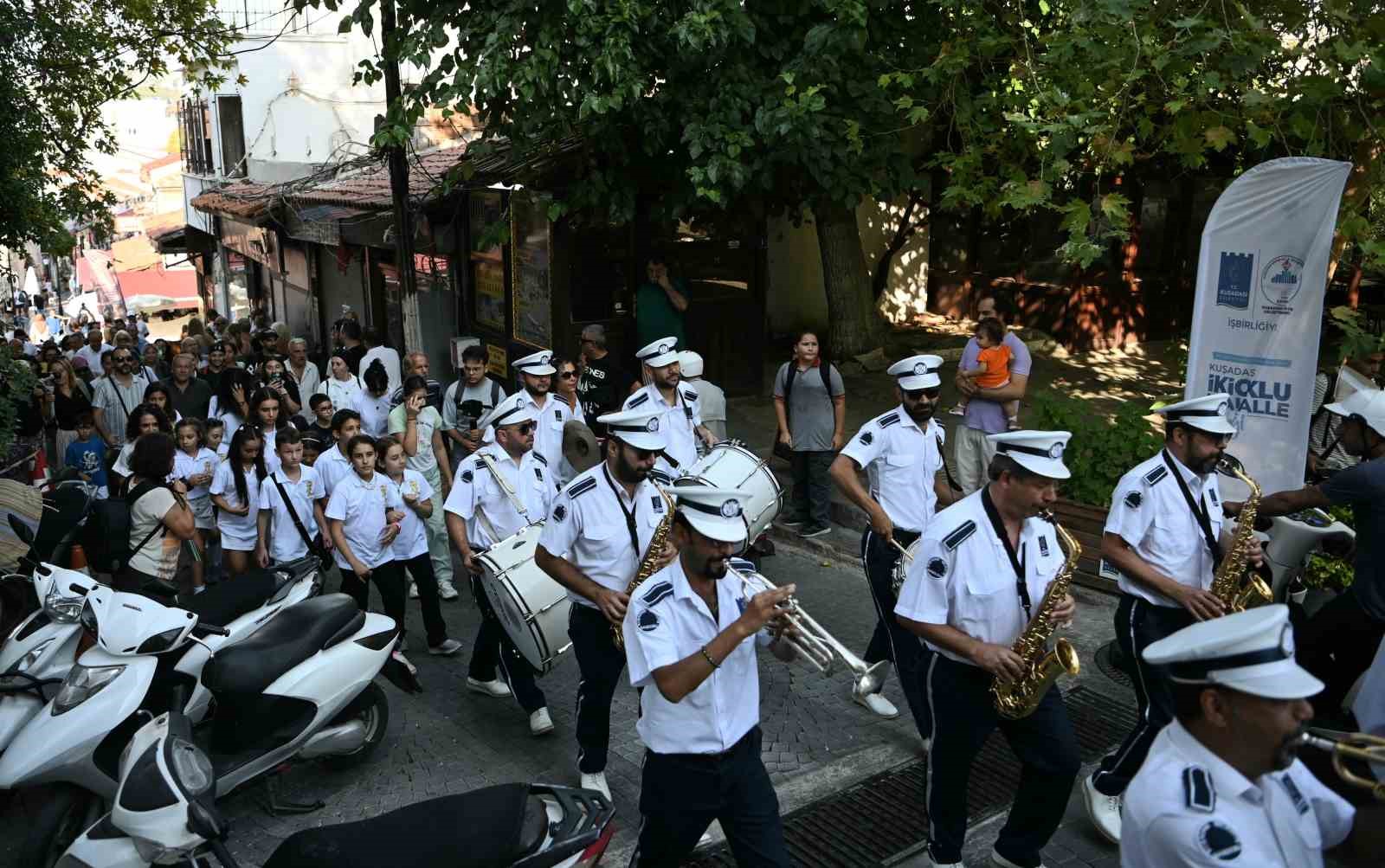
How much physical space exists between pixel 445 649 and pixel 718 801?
4.05m

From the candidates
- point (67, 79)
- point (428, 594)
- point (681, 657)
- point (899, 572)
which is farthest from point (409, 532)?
point (67, 79)

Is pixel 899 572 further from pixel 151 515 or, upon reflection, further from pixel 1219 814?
pixel 151 515

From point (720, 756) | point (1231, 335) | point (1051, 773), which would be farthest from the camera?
point (1231, 335)

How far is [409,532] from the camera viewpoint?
287 inches

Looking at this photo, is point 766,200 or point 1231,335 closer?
point 1231,335

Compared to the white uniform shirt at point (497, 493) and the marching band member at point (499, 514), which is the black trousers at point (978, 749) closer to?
the marching band member at point (499, 514)

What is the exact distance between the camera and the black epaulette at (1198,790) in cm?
273

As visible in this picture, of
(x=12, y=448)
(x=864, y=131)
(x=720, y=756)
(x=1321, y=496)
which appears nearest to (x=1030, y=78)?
(x=864, y=131)

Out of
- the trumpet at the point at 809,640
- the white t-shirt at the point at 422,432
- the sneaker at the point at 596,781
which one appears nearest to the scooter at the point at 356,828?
the trumpet at the point at 809,640

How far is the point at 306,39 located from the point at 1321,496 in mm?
22042

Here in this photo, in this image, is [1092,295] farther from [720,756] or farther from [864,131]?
[720,756]

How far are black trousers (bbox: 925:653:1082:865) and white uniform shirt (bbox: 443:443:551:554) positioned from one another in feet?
9.06

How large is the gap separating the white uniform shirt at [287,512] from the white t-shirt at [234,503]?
0.40 meters

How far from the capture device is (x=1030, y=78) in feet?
31.6
